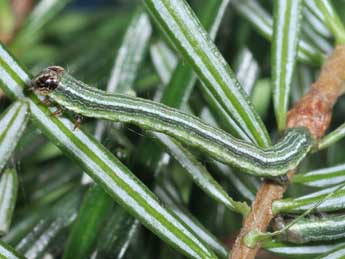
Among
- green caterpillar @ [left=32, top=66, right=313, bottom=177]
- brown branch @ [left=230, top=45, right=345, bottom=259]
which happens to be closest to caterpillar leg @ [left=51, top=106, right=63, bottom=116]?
green caterpillar @ [left=32, top=66, right=313, bottom=177]

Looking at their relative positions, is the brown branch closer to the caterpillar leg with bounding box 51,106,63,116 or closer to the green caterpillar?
the green caterpillar

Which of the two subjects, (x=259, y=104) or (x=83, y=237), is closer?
(x=83, y=237)

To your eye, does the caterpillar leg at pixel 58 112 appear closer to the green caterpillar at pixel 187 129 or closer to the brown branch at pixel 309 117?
the green caterpillar at pixel 187 129

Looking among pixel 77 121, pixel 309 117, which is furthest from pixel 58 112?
pixel 309 117

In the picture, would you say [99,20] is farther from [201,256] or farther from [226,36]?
[201,256]

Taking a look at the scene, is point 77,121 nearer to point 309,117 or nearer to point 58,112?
point 58,112

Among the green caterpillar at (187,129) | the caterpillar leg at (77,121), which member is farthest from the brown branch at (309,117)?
the caterpillar leg at (77,121)

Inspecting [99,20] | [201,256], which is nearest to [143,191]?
[201,256]
